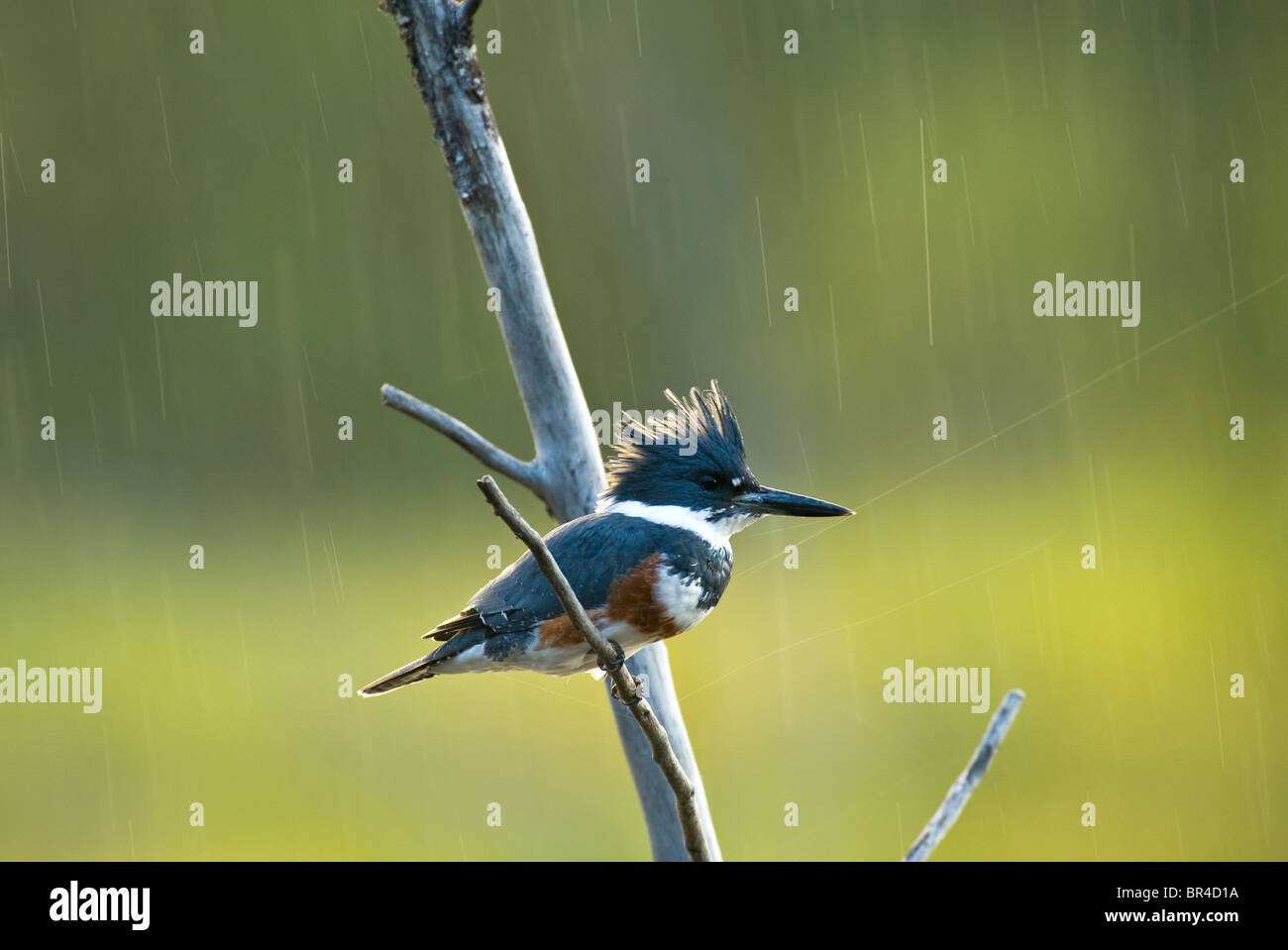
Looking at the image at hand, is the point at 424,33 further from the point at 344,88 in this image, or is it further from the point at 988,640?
the point at 344,88

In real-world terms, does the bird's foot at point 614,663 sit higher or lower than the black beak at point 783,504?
lower

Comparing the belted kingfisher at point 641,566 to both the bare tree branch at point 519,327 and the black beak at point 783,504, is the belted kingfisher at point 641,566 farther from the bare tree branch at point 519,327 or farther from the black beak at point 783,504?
the bare tree branch at point 519,327

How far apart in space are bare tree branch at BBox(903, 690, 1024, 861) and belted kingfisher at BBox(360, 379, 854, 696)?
1.05 feet

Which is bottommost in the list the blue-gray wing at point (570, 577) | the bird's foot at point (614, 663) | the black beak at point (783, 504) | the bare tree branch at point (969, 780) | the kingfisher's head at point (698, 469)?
the bare tree branch at point (969, 780)

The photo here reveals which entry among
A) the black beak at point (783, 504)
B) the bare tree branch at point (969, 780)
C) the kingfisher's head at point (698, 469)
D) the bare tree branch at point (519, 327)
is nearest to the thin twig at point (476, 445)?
the bare tree branch at point (519, 327)

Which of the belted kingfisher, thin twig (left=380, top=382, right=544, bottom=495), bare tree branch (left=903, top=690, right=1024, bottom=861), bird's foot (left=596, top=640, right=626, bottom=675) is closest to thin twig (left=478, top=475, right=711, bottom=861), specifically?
bird's foot (left=596, top=640, right=626, bottom=675)

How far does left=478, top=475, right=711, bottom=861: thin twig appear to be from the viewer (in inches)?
40.8

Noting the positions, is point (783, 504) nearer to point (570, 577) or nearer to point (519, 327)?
point (570, 577)

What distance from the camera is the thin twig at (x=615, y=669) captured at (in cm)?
104

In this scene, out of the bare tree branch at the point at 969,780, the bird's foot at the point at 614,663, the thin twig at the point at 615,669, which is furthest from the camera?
the bare tree branch at the point at 969,780

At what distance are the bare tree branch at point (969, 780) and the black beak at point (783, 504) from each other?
1.05ft

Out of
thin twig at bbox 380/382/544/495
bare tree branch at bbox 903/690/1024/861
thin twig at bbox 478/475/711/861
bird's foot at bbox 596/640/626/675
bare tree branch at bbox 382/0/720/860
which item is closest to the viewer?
thin twig at bbox 478/475/711/861

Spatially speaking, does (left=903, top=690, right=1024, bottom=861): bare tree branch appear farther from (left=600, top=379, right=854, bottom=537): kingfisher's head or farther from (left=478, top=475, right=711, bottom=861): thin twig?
(left=600, top=379, right=854, bottom=537): kingfisher's head

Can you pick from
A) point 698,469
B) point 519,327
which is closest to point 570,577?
point 698,469
